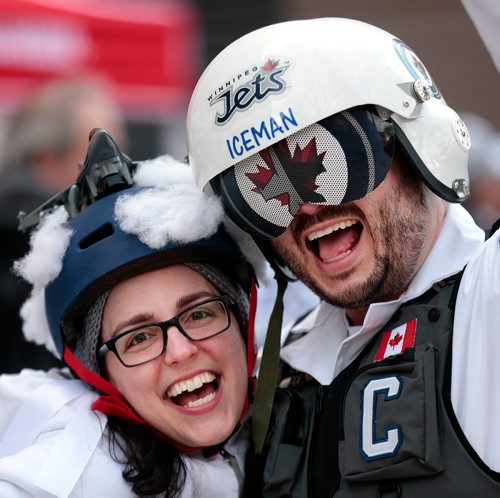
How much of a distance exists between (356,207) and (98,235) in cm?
83

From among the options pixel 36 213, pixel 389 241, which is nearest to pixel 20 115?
pixel 36 213

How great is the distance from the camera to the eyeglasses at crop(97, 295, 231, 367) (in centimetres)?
297

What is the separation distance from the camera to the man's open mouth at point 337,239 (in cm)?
283

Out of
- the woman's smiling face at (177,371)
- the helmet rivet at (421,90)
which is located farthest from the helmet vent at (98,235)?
the helmet rivet at (421,90)

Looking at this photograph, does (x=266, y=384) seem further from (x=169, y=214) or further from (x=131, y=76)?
(x=131, y=76)

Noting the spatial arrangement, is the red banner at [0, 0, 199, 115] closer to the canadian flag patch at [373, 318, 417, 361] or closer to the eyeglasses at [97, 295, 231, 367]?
the eyeglasses at [97, 295, 231, 367]

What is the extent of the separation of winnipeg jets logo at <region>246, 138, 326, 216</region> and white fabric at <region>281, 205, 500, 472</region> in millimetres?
379

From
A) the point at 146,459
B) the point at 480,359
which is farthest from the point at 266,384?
the point at 480,359

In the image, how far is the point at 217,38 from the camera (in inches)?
428

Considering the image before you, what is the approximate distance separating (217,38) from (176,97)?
272cm

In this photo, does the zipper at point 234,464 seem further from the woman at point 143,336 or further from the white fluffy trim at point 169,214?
the white fluffy trim at point 169,214

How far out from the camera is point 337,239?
2875mm

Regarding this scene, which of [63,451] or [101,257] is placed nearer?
[63,451]

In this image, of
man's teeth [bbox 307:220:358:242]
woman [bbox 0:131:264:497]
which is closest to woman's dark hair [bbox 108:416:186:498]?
woman [bbox 0:131:264:497]
